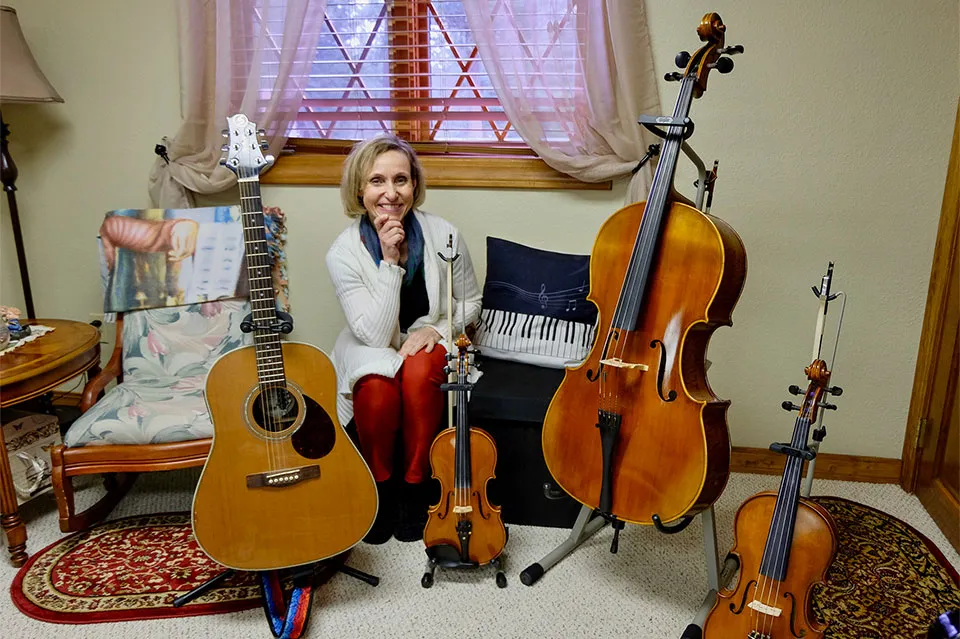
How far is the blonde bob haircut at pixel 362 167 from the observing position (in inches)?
76.9

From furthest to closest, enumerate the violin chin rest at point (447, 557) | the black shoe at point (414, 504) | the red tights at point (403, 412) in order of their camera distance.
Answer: the black shoe at point (414, 504) → the red tights at point (403, 412) → the violin chin rest at point (447, 557)

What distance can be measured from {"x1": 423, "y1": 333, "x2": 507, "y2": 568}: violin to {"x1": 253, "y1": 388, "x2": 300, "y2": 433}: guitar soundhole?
38 cm

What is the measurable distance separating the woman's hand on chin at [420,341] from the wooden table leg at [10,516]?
1.08m

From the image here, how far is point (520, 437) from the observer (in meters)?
1.94

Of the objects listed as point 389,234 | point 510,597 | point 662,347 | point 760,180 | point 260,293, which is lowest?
point 510,597

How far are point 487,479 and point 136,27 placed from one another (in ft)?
6.63

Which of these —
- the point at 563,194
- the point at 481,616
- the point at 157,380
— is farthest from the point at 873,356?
the point at 157,380

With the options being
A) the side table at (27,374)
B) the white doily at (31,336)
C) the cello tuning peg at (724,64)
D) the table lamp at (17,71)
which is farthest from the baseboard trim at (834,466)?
the table lamp at (17,71)

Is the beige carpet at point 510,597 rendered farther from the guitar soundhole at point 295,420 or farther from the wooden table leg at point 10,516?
the guitar soundhole at point 295,420

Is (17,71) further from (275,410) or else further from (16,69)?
(275,410)

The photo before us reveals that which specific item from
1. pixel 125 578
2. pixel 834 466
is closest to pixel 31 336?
pixel 125 578

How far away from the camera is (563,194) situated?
7.68 ft

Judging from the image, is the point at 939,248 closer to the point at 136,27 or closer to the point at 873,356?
the point at 873,356

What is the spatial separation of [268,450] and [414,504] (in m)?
0.62
